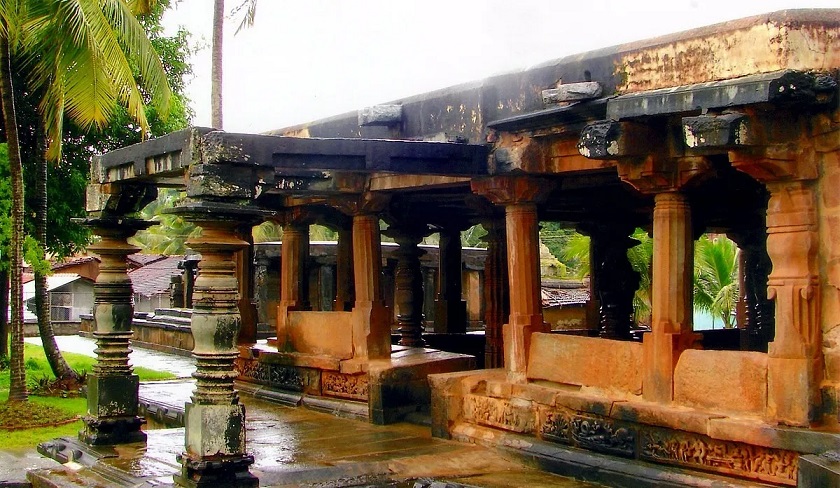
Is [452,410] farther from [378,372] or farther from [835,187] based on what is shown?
[835,187]

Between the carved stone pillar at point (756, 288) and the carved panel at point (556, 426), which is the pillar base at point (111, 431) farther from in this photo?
the carved stone pillar at point (756, 288)

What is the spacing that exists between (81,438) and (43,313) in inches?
193

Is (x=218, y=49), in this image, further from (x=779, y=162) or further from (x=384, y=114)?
(x=779, y=162)

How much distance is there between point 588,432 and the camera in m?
7.45

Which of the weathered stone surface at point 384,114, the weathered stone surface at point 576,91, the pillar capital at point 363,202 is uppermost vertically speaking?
the weathered stone surface at point 384,114

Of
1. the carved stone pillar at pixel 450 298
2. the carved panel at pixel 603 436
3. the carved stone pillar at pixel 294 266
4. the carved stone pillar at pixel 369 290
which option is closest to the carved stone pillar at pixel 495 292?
the carved stone pillar at pixel 369 290

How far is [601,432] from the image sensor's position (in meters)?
7.34

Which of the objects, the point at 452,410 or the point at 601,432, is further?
the point at 452,410

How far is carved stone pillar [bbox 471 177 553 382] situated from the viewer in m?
8.38

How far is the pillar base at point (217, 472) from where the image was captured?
670cm

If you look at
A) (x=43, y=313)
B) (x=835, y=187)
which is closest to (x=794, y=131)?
(x=835, y=187)

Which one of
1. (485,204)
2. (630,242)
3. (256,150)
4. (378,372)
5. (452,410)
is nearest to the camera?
(256,150)

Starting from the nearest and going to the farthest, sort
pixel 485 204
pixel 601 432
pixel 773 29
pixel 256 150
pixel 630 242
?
pixel 773 29, pixel 256 150, pixel 601 432, pixel 485 204, pixel 630 242

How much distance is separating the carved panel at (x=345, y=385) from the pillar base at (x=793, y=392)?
5057 mm
